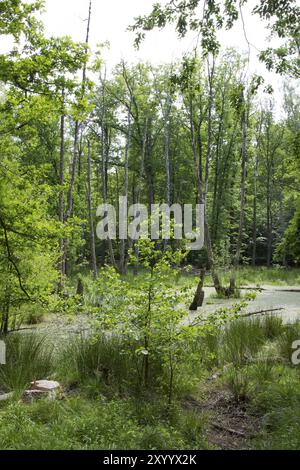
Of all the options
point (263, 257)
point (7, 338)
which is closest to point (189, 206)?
point (263, 257)

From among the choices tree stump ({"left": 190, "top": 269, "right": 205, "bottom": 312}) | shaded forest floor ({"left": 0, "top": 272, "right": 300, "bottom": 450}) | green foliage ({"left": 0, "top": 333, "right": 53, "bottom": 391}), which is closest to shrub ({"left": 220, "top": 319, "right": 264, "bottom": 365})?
shaded forest floor ({"left": 0, "top": 272, "right": 300, "bottom": 450})

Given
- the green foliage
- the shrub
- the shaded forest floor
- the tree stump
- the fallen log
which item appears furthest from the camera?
the tree stump

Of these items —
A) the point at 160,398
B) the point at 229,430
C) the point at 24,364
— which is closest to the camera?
the point at 229,430

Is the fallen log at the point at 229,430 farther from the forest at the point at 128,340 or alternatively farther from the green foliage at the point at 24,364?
the green foliage at the point at 24,364

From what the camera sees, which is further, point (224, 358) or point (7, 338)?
point (7, 338)

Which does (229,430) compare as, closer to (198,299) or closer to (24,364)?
(24,364)

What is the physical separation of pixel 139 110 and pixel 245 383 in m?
21.7

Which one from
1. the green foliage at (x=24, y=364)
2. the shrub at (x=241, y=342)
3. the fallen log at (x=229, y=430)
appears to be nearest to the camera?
the fallen log at (x=229, y=430)

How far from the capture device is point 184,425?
4.16 metres

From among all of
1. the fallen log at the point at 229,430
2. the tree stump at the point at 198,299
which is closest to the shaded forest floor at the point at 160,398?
the fallen log at the point at 229,430

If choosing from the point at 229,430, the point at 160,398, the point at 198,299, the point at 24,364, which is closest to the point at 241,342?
the point at 160,398

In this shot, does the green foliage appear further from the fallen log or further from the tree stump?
the tree stump

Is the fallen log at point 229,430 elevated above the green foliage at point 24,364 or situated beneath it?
situated beneath

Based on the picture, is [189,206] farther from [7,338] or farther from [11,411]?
[11,411]
